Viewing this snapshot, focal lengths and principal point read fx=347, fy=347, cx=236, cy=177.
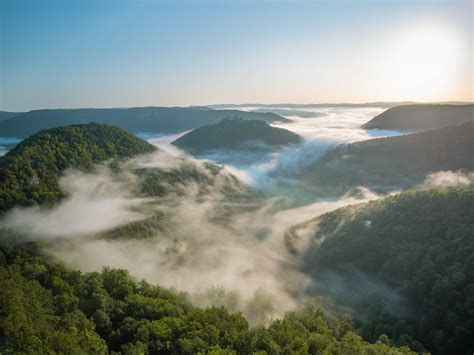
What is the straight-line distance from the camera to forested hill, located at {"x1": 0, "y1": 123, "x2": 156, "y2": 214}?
111938 mm

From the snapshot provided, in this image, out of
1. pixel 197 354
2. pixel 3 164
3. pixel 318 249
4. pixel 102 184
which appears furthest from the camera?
pixel 102 184

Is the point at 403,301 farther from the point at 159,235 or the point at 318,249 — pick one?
the point at 159,235

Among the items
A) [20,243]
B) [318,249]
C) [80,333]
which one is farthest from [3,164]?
[318,249]

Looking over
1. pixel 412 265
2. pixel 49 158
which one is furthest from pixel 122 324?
pixel 49 158

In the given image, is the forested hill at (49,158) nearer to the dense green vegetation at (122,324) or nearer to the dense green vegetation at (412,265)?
the dense green vegetation at (122,324)

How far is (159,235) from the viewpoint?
506 ft

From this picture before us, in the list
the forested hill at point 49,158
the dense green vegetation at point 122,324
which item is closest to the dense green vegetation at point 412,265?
the dense green vegetation at point 122,324

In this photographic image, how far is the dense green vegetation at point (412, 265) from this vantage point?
83312 mm

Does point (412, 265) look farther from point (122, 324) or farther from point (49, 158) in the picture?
point (49, 158)

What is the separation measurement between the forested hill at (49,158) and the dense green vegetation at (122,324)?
40145 mm

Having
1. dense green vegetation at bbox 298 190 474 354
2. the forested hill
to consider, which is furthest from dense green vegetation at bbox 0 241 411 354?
the forested hill

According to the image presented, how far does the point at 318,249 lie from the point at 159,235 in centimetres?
6974

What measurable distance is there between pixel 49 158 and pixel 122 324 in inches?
3964

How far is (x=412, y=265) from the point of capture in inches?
4114
